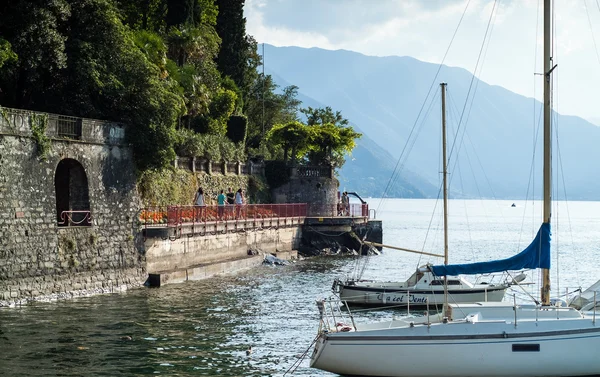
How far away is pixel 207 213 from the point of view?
4034cm

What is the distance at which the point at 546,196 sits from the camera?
64.5ft

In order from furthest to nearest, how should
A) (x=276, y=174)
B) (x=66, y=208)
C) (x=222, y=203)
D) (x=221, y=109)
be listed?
1. (x=276, y=174)
2. (x=221, y=109)
3. (x=222, y=203)
4. (x=66, y=208)

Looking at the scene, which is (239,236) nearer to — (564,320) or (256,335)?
(256,335)

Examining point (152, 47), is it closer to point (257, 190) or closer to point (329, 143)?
point (257, 190)

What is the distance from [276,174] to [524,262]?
40488 mm

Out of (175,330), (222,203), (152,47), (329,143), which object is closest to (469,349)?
(175,330)

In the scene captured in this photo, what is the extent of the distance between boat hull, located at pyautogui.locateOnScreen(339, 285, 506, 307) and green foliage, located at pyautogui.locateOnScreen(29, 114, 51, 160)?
12310 millimetres

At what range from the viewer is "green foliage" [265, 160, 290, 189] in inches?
2359

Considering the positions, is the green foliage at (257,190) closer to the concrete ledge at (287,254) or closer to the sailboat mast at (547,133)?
the concrete ledge at (287,254)

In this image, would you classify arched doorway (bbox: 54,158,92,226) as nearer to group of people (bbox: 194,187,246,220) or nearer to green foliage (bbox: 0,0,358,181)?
green foliage (bbox: 0,0,358,181)

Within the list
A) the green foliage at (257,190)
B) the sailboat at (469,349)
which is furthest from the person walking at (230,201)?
the sailboat at (469,349)

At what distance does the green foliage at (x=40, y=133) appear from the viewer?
92.8ft

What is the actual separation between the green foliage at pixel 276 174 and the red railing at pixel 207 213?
501cm

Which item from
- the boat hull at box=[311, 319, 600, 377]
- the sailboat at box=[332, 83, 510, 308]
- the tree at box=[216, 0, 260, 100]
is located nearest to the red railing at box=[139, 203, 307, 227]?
the sailboat at box=[332, 83, 510, 308]
